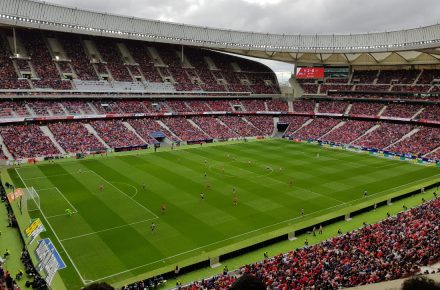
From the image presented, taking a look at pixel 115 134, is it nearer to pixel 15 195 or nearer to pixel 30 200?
pixel 30 200

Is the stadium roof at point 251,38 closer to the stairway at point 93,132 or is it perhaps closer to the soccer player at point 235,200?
the stairway at point 93,132

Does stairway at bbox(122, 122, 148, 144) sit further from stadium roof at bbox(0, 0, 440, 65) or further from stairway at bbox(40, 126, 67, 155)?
stadium roof at bbox(0, 0, 440, 65)

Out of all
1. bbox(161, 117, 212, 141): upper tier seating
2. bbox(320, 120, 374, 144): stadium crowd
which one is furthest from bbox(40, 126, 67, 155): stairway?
bbox(320, 120, 374, 144): stadium crowd

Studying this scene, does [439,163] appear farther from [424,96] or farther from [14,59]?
[14,59]

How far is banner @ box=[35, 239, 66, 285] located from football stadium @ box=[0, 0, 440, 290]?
134 mm

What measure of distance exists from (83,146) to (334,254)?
4764 cm

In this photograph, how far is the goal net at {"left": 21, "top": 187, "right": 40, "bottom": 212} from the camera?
35.1 metres

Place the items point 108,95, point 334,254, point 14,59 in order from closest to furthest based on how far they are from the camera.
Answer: point 334,254, point 14,59, point 108,95

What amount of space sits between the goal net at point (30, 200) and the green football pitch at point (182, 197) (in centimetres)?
76

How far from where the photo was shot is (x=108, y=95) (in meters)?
72.8

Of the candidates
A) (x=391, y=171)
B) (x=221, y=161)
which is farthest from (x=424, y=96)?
(x=221, y=161)

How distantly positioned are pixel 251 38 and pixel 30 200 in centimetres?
6858

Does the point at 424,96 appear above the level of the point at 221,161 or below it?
above

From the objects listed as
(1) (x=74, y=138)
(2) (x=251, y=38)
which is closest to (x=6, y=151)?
(1) (x=74, y=138)
